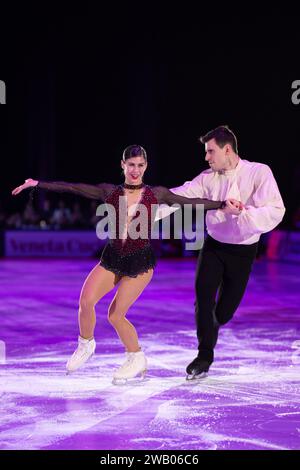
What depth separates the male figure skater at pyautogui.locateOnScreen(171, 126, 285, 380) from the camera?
19.2ft

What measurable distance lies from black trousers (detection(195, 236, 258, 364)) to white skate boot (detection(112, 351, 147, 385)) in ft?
1.49

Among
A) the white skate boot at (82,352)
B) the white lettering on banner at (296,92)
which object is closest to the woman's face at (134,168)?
the white skate boot at (82,352)

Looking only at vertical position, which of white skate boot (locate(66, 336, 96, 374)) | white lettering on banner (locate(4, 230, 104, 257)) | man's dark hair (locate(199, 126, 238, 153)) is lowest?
white lettering on banner (locate(4, 230, 104, 257))

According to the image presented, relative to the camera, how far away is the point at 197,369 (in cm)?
584

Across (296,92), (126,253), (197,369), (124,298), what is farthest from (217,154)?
(296,92)

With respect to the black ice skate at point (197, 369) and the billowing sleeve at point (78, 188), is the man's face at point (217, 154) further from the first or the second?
the black ice skate at point (197, 369)

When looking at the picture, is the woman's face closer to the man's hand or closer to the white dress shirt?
the white dress shirt

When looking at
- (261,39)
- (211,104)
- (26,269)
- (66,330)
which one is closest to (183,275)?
(26,269)

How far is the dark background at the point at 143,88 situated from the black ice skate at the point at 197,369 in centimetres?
1320

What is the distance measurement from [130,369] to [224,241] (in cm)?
110

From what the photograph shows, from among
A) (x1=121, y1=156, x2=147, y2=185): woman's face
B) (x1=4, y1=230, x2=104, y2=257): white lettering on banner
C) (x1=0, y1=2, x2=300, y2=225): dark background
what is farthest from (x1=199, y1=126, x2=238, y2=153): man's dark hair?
(x1=4, y1=230, x2=104, y2=257): white lettering on banner

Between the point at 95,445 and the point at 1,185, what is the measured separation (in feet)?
64.7

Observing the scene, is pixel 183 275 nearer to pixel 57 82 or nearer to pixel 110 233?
pixel 110 233

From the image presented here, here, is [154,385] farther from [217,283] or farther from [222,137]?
[222,137]
